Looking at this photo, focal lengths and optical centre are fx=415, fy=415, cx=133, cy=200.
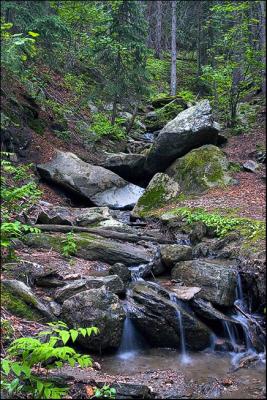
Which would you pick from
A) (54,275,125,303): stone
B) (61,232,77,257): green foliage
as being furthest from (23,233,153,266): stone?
(54,275,125,303): stone

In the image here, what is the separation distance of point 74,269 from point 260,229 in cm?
438

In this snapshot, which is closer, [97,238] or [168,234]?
[97,238]

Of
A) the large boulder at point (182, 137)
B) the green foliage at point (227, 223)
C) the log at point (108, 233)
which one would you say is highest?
the large boulder at point (182, 137)

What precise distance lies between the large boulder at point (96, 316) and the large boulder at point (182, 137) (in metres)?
9.46

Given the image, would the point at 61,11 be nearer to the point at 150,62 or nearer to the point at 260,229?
the point at 260,229

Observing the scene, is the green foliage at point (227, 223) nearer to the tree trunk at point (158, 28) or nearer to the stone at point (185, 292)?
the stone at point (185, 292)

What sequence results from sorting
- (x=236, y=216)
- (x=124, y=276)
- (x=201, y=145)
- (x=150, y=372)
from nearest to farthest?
(x=150, y=372)
(x=124, y=276)
(x=236, y=216)
(x=201, y=145)

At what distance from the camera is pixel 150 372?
20.8 feet

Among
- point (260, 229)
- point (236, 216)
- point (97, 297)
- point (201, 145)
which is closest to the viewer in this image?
point (97, 297)

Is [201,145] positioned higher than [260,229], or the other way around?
[201,145]

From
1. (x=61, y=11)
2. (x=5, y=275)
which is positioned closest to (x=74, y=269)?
(x=5, y=275)

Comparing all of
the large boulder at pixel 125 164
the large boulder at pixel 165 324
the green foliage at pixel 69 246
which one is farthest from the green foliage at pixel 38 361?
the large boulder at pixel 125 164

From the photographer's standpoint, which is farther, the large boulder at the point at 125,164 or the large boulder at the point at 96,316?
the large boulder at the point at 125,164

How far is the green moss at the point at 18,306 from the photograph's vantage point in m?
6.44
